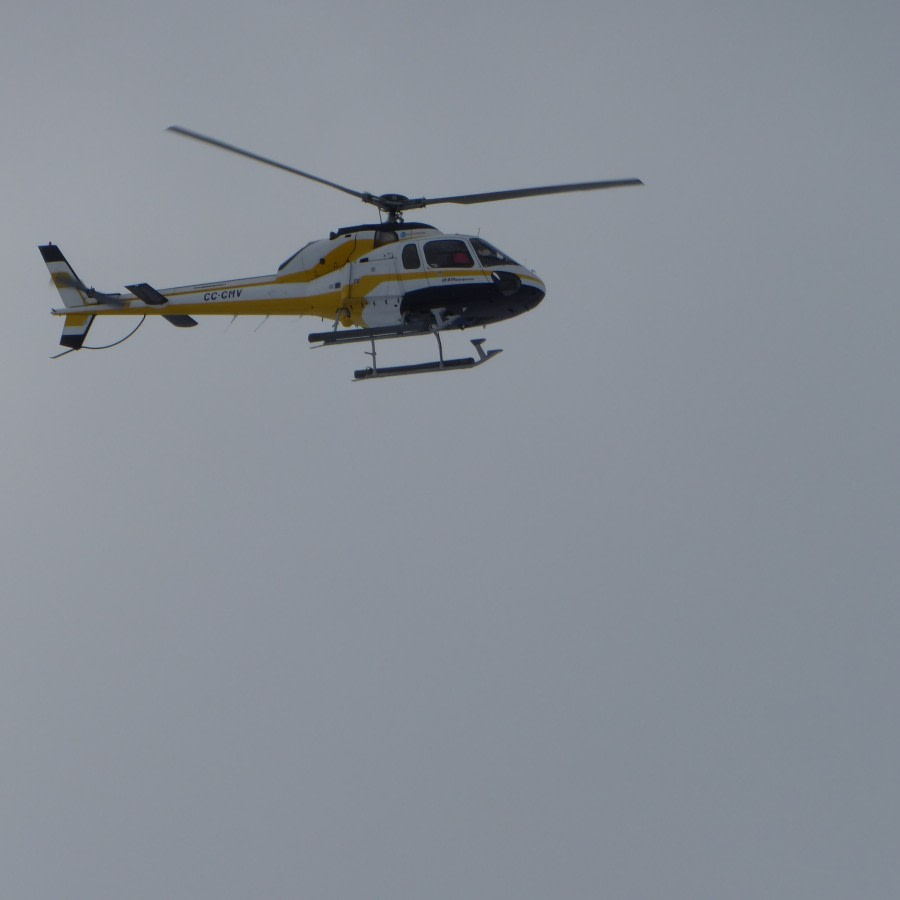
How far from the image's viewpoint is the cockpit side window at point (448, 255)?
59.3ft

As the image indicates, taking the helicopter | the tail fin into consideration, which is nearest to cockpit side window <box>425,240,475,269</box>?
the helicopter

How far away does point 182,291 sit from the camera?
19516 millimetres

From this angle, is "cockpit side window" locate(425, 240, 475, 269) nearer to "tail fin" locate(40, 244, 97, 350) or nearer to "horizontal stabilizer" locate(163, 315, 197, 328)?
"horizontal stabilizer" locate(163, 315, 197, 328)

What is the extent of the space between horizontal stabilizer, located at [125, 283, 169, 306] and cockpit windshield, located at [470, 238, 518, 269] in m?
4.94

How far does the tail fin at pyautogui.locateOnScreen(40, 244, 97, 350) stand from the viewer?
20.4 meters

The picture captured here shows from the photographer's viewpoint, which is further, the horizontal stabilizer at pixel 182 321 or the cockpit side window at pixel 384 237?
the horizontal stabilizer at pixel 182 321

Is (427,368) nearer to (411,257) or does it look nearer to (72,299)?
(411,257)

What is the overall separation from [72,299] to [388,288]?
18.6 feet

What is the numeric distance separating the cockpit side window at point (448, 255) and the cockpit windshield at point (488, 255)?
0.15 meters

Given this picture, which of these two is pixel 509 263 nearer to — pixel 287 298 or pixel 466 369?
pixel 466 369

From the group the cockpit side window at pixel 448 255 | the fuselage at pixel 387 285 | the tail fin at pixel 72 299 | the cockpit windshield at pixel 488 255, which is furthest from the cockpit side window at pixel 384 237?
the tail fin at pixel 72 299

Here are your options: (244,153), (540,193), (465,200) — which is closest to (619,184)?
(540,193)

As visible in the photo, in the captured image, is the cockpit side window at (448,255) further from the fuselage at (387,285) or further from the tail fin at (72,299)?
the tail fin at (72,299)

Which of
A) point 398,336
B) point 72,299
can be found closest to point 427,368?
point 398,336
